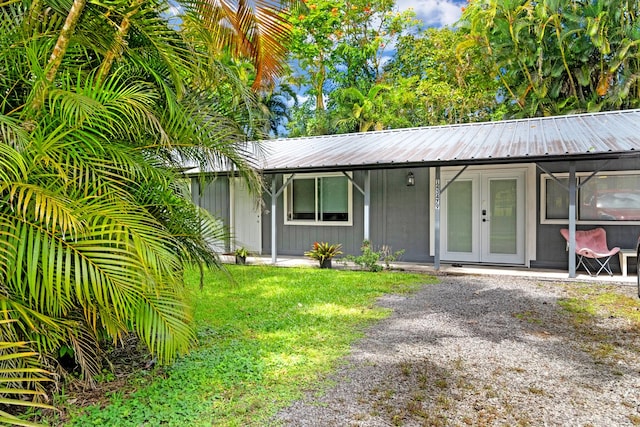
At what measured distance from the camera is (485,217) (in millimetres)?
8930

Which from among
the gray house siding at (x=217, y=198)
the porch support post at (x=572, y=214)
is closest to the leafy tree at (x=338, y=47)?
the gray house siding at (x=217, y=198)

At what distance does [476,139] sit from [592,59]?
10.9 m

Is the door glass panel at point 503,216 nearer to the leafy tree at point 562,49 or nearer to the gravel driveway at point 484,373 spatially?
the gravel driveway at point 484,373

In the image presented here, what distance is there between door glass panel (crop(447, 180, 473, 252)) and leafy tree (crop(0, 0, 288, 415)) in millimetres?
6377

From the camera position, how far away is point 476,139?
8977mm

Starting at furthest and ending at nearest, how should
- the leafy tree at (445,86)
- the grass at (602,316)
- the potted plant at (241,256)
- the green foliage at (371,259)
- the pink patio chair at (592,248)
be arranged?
1. the leafy tree at (445,86)
2. the potted plant at (241,256)
3. the green foliage at (371,259)
4. the pink patio chair at (592,248)
5. the grass at (602,316)

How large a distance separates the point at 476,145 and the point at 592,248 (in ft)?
9.08

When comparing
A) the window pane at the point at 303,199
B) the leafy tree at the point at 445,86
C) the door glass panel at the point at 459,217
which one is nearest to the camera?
the door glass panel at the point at 459,217

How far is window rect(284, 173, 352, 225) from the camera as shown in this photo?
9.99 metres

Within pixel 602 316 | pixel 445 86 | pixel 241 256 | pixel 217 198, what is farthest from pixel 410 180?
pixel 445 86

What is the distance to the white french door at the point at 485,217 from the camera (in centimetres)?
867

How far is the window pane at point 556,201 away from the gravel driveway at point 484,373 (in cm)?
348

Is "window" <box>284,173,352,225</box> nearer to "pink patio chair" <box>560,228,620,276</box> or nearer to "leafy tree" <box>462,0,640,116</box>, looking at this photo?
"pink patio chair" <box>560,228,620,276</box>

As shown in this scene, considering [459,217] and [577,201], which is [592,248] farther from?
[459,217]
